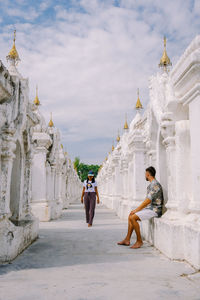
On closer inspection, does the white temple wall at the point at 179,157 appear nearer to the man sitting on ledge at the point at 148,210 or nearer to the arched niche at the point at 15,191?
the man sitting on ledge at the point at 148,210

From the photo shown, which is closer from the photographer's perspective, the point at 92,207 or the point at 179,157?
the point at 179,157

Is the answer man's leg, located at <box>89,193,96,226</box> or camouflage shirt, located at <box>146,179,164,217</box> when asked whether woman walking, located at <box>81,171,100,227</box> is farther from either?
camouflage shirt, located at <box>146,179,164,217</box>

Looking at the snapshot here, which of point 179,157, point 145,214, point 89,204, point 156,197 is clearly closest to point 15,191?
point 145,214

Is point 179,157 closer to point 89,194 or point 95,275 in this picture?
point 95,275

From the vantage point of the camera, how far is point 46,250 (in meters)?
4.66

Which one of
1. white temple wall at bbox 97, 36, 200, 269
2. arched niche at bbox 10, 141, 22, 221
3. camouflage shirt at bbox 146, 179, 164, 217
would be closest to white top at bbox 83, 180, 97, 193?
white temple wall at bbox 97, 36, 200, 269

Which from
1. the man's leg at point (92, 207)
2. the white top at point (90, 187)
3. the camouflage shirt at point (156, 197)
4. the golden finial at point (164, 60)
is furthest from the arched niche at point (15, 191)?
the golden finial at point (164, 60)

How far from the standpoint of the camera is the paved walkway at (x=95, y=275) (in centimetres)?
264

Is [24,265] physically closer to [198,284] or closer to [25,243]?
[25,243]

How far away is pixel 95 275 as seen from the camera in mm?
3248

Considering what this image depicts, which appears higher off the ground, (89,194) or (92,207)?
(89,194)

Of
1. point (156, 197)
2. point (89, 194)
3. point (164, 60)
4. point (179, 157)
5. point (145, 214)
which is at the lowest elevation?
point (145, 214)

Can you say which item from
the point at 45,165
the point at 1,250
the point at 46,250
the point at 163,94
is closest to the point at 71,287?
the point at 1,250

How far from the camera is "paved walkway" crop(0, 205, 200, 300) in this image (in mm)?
2643
